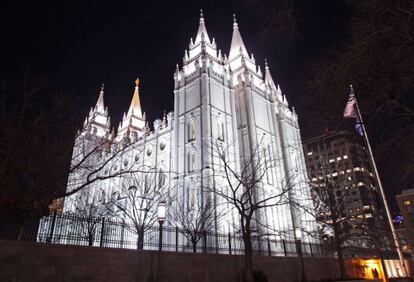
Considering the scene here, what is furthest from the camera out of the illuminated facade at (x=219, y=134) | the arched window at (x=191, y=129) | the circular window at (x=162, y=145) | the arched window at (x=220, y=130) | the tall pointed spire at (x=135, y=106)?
the tall pointed spire at (x=135, y=106)

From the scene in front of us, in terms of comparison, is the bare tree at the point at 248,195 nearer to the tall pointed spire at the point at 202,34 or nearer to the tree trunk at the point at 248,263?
the tree trunk at the point at 248,263

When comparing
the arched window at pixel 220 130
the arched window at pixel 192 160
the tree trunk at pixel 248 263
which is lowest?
the tree trunk at pixel 248 263

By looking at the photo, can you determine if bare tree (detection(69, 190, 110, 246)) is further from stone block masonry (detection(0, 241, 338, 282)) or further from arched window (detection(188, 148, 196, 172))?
arched window (detection(188, 148, 196, 172))

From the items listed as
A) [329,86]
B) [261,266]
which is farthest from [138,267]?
[329,86]

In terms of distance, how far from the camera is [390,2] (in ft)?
22.9

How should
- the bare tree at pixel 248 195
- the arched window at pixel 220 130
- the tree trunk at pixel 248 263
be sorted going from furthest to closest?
1. the arched window at pixel 220 130
2. the bare tree at pixel 248 195
3. the tree trunk at pixel 248 263

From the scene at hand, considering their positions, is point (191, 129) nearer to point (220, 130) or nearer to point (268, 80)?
point (220, 130)

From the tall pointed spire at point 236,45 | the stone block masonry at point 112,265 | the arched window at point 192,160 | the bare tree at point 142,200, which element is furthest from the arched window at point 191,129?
the stone block masonry at point 112,265

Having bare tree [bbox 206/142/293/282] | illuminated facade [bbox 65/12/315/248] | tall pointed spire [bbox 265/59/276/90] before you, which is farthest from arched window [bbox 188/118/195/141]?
tall pointed spire [bbox 265/59/276/90]

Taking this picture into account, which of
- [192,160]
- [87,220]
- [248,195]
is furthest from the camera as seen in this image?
[192,160]

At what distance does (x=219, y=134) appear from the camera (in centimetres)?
4172

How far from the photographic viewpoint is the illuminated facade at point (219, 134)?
38250 mm

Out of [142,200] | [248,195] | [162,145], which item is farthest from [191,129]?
[248,195]

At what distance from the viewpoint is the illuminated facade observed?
38.2 metres
